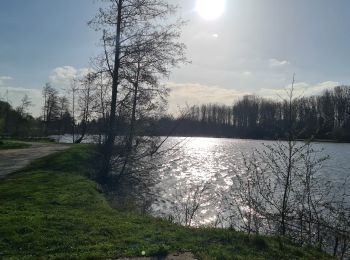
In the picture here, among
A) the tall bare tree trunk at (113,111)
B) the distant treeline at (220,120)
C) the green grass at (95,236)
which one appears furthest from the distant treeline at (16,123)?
the green grass at (95,236)

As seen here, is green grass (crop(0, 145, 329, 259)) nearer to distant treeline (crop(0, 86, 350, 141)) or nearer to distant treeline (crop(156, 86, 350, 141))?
distant treeline (crop(0, 86, 350, 141))

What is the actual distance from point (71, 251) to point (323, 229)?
779 centimetres

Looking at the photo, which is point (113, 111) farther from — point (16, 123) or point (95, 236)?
point (16, 123)

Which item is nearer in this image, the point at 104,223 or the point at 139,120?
the point at 104,223

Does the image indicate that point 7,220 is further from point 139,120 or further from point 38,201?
point 139,120

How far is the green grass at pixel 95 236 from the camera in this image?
7.36 meters

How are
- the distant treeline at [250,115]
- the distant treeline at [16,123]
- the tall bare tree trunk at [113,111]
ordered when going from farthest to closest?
the distant treeline at [250,115] < the distant treeline at [16,123] < the tall bare tree trunk at [113,111]

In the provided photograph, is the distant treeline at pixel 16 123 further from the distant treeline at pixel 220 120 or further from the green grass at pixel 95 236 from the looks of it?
the green grass at pixel 95 236

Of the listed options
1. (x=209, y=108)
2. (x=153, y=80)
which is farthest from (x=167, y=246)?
(x=209, y=108)

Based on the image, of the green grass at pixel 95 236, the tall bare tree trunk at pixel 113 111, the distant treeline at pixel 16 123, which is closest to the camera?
the green grass at pixel 95 236

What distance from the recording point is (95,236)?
827cm

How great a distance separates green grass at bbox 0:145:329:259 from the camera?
736 cm

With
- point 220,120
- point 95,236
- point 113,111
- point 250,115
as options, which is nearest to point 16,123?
point 113,111

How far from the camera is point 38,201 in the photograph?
38.9ft
